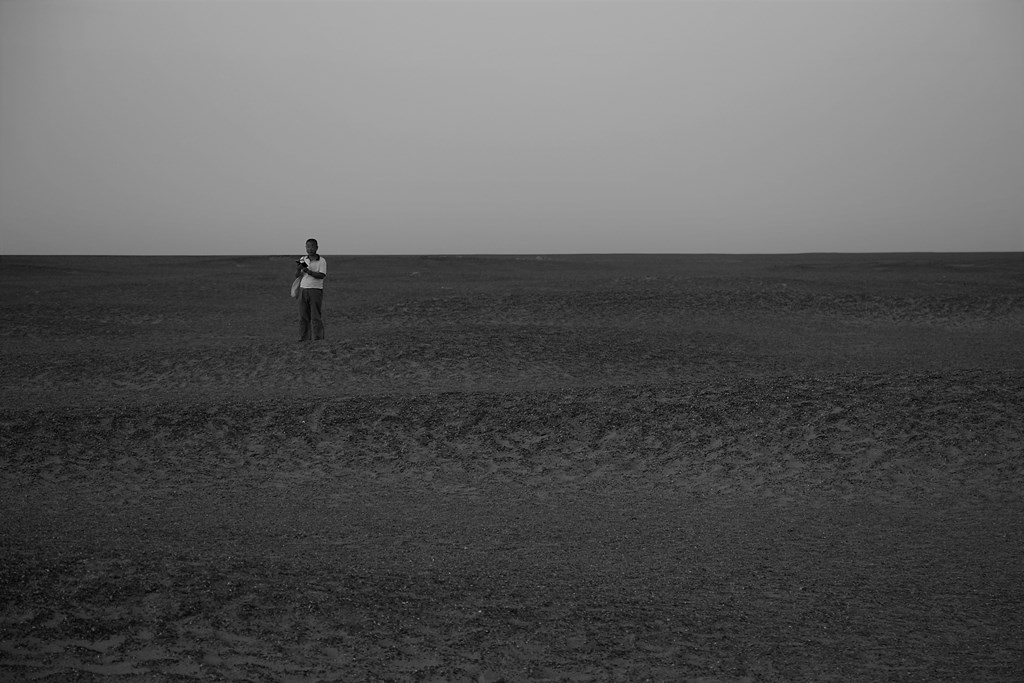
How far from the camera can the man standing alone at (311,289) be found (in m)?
15.7

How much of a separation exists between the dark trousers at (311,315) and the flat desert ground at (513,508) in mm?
608

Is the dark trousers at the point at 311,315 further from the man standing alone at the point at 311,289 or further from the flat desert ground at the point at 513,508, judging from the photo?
the flat desert ground at the point at 513,508

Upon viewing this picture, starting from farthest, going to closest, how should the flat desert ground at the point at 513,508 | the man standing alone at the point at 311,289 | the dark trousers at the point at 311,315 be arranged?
the dark trousers at the point at 311,315
the man standing alone at the point at 311,289
the flat desert ground at the point at 513,508

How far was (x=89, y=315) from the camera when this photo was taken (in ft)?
72.5

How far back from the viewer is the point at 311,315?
16422 mm

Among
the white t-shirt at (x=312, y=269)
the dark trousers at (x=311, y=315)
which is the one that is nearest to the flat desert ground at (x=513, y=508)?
the dark trousers at (x=311, y=315)

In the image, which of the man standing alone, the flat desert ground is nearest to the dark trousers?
the man standing alone

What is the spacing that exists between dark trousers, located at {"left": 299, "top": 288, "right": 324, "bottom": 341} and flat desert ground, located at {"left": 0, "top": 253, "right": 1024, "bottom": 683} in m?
0.61

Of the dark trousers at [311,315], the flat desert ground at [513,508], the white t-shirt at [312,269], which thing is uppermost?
the white t-shirt at [312,269]

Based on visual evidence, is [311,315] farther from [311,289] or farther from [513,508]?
[513,508]

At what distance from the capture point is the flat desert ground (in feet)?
18.9

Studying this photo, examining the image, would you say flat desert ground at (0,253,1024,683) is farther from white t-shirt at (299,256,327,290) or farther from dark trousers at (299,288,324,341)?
white t-shirt at (299,256,327,290)

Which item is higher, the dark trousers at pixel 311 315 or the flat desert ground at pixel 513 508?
the dark trousers at pixel 311 315

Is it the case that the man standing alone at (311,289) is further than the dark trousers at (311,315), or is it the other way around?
the dark trousers at (311,315)
